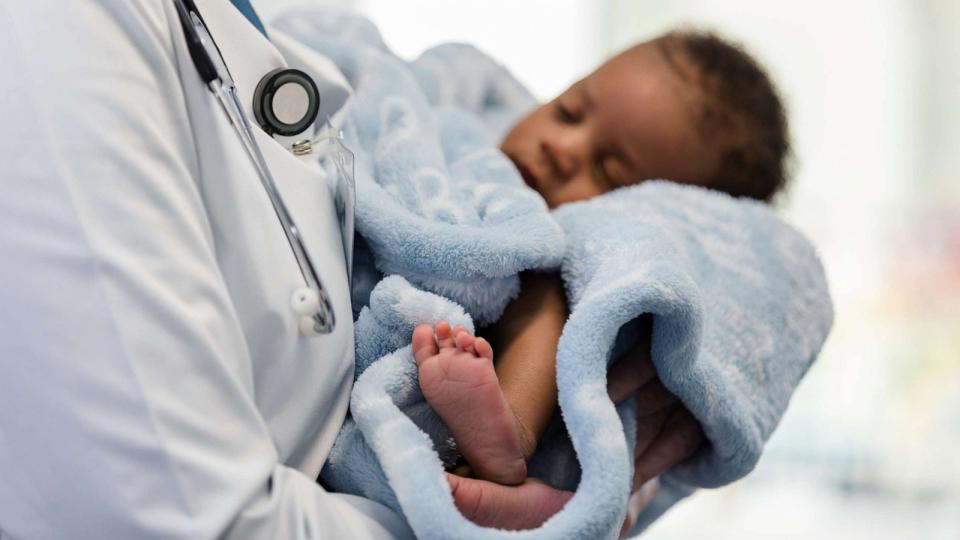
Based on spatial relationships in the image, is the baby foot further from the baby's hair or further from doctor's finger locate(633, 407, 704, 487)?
the baby's hair

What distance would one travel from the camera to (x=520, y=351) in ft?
2.31

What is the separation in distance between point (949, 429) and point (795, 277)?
1.35 m

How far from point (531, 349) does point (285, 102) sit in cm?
27

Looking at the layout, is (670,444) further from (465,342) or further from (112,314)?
(112,314)

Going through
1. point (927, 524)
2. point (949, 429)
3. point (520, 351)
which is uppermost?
point (520, 351)


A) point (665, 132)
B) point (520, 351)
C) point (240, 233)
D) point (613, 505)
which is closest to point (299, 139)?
point (240, 233)

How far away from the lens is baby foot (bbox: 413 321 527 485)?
0.61m

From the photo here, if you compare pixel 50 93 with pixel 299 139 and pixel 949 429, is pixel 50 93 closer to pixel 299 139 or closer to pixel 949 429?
pixel 299 139

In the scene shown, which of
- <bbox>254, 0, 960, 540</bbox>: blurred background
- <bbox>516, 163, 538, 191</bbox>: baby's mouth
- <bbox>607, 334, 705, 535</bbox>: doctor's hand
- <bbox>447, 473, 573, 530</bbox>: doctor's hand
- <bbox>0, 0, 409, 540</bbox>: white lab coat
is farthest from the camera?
<bbox>254, 0, 960, 540</bbox>: blurred background

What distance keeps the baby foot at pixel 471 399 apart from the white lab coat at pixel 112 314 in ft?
0.42

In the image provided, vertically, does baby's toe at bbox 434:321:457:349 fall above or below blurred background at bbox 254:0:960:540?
above

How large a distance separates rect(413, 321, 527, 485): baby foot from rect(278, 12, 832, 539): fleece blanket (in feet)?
0.08

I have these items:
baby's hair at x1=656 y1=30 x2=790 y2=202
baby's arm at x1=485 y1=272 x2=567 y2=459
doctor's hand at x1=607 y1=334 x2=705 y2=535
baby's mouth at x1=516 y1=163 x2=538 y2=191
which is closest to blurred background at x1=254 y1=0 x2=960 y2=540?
baby's hair at x1=656 y1=30 x2=790 y2=202

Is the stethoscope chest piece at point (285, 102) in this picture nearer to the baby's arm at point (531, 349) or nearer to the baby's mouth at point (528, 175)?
the baby's arm at point (531, 349)
